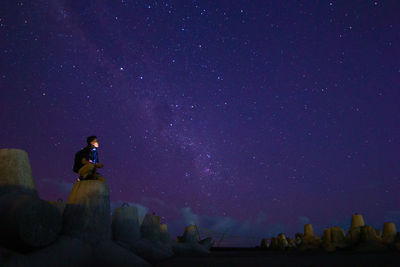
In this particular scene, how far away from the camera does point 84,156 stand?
700cm

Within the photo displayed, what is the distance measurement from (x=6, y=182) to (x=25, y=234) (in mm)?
1301

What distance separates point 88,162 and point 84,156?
0.27 meters

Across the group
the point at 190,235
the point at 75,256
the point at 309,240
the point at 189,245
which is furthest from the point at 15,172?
the point at 309,240

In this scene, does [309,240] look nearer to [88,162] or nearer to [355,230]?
[355,230]

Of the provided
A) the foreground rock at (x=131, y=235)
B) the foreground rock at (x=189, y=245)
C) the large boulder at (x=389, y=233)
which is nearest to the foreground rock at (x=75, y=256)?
the foreground rock at (x=131, y=235)

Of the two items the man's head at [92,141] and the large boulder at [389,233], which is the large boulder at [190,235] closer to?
the large boulder at [389,233]

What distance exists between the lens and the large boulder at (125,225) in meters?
8.30

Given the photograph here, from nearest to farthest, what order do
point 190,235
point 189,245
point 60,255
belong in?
point 60,255, point 189,245, point 190,235

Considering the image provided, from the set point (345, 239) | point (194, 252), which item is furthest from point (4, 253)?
point (345, 239)

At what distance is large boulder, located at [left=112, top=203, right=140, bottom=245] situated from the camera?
8.30 metres

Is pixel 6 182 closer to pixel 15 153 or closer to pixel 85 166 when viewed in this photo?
pixel 15 153

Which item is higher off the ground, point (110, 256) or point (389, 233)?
point (389, 233)

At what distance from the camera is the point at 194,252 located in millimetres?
13531

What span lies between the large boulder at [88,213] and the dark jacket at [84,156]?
707 millimetres
